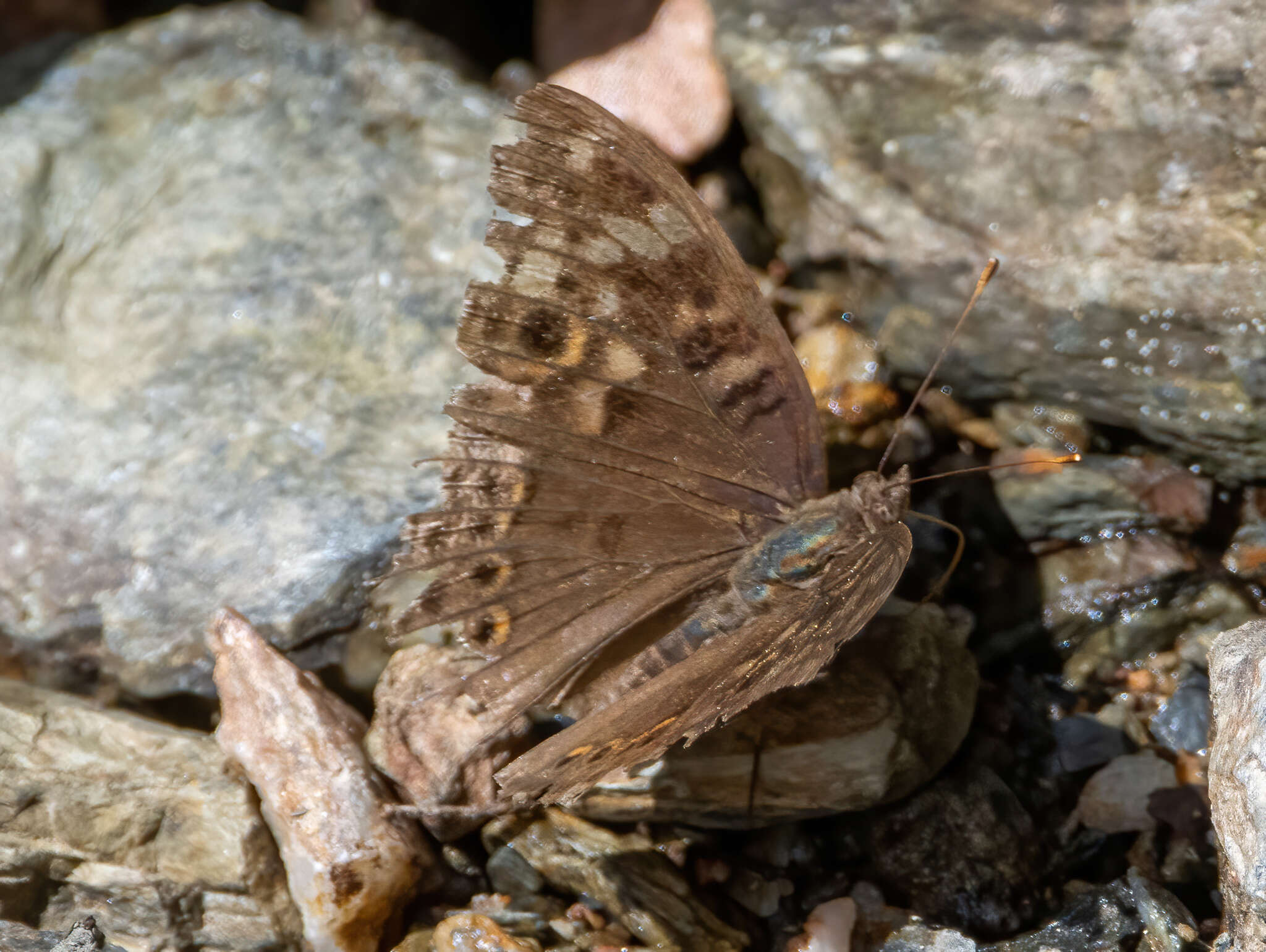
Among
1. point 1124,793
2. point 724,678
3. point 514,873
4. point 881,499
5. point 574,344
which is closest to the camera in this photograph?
point 724,678

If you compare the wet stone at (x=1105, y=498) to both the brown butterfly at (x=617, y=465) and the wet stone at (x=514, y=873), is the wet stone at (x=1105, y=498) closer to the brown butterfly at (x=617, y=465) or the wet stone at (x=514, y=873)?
the brown butterfly at (x=617, y=465)

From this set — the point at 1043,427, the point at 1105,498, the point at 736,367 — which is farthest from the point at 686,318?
the point at 1105,498

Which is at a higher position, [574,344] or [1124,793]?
[574,344]

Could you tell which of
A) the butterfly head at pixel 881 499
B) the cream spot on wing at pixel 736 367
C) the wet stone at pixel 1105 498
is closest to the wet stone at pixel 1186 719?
the wet stone at pixel 1105 498

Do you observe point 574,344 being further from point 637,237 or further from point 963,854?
point 963,854

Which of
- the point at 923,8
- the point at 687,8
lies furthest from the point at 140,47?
the point at 923,8
